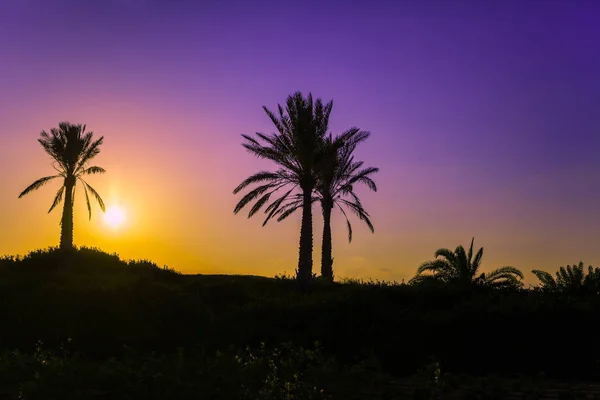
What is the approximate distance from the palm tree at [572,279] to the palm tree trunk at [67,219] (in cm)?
2859

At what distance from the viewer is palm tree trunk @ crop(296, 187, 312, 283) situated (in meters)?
32.4

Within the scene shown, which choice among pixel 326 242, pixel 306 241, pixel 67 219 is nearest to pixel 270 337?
pixel 306 241

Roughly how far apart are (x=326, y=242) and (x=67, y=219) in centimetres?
1685

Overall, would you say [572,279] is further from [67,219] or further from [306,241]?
[67,219]

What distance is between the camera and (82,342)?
65.0 ft

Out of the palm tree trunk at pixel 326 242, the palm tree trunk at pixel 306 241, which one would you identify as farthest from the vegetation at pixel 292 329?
the palm tree trunk at pixel 326 242

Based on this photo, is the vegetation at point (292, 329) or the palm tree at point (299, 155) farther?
the palm tree at point (299, 155)

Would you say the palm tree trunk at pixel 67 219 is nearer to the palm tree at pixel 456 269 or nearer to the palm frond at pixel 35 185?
the palm frond at pixel 35 185

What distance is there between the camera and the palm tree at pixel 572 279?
106ft

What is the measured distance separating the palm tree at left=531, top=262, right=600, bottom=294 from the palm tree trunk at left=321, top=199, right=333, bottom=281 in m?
12.0

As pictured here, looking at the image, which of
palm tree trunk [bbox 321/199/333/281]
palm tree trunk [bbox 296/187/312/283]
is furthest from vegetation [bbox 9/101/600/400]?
palm tree trunk [bbox 321/199/333/281]

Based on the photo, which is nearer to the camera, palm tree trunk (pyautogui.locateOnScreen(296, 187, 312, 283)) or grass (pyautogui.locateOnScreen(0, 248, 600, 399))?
grass (pyautogui.locateOnScreen(0, 248, 600, 399))

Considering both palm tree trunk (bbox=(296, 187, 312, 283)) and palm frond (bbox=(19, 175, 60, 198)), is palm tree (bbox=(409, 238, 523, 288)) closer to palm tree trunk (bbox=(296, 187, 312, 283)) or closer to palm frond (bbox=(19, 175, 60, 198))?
palm tree trunk (bbox=(296, 187, 312, 283))

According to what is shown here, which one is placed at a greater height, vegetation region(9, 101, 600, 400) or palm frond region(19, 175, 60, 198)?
palm frond region(19, 175, 60, 198)
